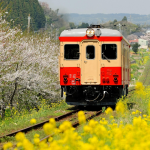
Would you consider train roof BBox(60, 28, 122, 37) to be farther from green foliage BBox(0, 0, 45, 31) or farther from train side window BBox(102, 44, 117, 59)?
green foliage BBox(0, 0, 45, 31)

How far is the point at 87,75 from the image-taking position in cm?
1304

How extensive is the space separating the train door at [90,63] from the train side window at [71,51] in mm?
256

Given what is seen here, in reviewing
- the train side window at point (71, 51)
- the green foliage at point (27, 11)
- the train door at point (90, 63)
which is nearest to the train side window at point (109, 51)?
the train door at point (90, 63)

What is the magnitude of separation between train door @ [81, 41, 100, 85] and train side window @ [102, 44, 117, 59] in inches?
9.6

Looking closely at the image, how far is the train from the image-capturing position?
12.9 m

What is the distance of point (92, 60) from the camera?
13023 millimetres

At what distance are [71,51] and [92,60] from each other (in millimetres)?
922

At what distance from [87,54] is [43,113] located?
2.89 meters

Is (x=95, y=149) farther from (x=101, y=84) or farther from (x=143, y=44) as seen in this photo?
(x=143, y=44)

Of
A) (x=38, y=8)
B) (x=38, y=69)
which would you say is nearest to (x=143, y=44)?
(x=38, y=8)

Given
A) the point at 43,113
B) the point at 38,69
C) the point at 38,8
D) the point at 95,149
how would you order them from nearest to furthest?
1. the point at 95,149
2. the point at 43,113
3. the point at 38,69
4. the point at 38,8

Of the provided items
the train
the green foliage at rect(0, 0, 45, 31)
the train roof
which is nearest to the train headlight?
the train

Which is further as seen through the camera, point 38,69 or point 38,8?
point 38,8

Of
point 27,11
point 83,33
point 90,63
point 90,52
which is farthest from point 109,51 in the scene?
point 27,11
